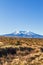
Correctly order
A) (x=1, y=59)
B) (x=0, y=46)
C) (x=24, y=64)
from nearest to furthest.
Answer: (x=24, y=64)
(x=1, y=59)
(x=0, y=46)

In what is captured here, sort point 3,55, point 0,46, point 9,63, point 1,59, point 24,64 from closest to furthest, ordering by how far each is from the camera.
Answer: point 24,64 < point 9,63 < point 1,59 < point 3,55 < point 0,46

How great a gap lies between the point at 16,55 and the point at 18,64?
23.7 feet

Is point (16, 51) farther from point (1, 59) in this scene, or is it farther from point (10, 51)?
point (1, 59)

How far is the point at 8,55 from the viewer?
36.5m

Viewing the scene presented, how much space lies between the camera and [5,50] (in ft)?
124

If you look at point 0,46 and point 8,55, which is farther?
point 0,46

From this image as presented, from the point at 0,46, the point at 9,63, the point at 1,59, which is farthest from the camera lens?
the point at 0,46

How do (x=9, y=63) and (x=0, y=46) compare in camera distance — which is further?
(x=0, y=46)

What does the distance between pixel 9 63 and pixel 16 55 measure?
5.12 meters

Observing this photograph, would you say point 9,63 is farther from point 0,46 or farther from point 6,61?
point 0,46

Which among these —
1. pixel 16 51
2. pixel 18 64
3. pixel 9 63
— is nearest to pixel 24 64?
pixel 18 64

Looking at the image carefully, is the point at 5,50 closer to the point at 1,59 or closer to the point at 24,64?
the point at 1,59

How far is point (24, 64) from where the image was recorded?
29.3 m

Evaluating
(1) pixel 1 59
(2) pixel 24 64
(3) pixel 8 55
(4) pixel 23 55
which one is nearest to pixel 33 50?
(4) pixel 23 55
